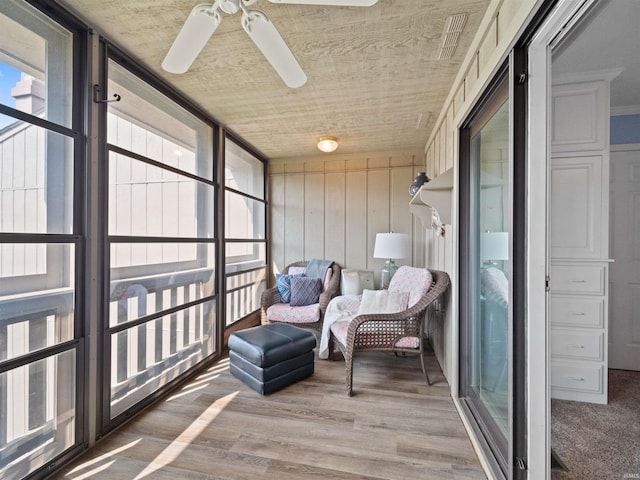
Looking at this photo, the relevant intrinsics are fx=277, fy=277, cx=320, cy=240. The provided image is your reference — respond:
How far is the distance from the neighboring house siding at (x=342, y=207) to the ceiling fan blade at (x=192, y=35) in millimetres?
2753

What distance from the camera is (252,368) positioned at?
7.38 feet

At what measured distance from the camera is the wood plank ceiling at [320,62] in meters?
1.49

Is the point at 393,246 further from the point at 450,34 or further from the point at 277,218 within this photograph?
the point at 450,34

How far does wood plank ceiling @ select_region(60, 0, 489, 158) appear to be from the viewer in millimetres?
1488

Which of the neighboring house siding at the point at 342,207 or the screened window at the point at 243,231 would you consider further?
the neighboring house siding at the point at 342,207

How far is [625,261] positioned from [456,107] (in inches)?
83.5

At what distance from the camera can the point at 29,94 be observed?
1396 millimetres

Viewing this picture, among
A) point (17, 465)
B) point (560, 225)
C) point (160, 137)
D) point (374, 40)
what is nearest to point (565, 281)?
point (560, 225)

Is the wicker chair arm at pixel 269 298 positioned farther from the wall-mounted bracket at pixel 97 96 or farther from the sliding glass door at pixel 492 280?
the wall-mounted bracket at pixel 97 96

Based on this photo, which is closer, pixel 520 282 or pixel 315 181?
pixel 520 282

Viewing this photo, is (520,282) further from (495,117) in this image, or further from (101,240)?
(101,240)

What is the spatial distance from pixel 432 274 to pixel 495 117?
4.53 feet

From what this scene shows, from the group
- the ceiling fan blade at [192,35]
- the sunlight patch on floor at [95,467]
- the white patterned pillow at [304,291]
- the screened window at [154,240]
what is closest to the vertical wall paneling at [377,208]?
the white patterned pillow at [304,291]

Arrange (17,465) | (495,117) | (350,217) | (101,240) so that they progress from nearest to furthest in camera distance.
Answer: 1. (17,465)
2. (495,117)
3. (101,240)
4. (350,217)
